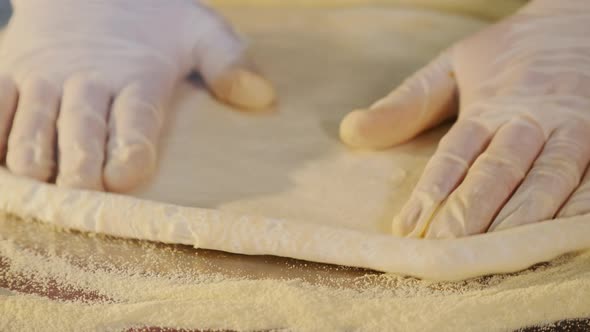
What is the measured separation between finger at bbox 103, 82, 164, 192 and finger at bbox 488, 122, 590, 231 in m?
0.40

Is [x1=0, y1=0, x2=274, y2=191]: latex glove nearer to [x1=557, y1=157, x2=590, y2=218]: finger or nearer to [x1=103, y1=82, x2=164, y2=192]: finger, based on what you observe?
[x1=103, y1=82, x2=164, y2=192]: finger

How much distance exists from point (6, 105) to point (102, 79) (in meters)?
0.12

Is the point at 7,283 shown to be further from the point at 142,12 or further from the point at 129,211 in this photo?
the point at 142,12

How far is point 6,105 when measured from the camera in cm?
90

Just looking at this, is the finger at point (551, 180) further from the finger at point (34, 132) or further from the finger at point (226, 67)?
the finger at point (34, 132)

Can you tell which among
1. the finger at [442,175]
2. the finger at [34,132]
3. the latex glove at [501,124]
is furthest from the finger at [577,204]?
the finger at [34,132]

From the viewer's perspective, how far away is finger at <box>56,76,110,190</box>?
2.65 ft

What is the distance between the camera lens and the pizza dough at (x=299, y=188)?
2.34ft

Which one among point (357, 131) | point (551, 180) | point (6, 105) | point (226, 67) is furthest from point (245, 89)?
point (551, 180)

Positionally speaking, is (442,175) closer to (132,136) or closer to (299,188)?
(299,188)

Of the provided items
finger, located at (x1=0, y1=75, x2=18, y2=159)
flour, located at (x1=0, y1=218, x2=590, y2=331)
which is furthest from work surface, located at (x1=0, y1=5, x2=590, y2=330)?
finger, located at (x1=0, y1=75, x2=18, y2=159)

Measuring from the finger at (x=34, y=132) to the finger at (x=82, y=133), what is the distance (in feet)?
0.04

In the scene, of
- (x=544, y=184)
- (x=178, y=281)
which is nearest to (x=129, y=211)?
(x=178, y=281)

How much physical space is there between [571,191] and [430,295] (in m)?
0.21
